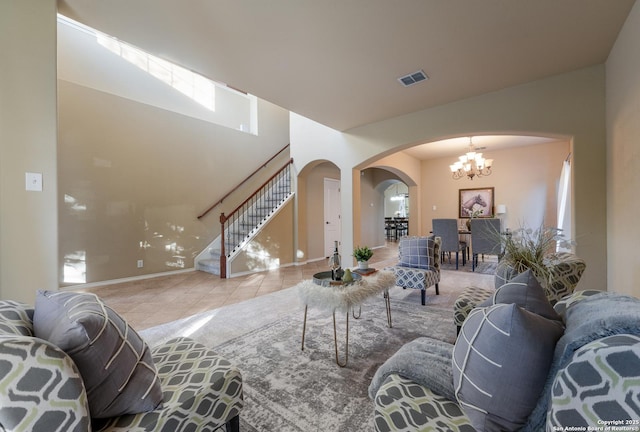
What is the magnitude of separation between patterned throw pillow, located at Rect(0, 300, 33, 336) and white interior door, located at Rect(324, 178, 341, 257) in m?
6.22

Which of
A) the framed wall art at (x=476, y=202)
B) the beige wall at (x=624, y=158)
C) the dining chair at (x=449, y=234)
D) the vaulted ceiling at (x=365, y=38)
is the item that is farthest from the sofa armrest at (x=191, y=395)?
the framed wall art at (x=476, y=202)

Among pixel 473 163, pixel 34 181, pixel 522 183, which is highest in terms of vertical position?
pixel 473 163

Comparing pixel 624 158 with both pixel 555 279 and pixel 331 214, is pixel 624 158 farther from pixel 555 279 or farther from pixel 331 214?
pixel 331 214

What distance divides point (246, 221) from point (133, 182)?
2.42 meters

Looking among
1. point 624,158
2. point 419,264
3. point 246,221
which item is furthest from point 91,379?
point 246,221

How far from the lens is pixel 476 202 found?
7355mm

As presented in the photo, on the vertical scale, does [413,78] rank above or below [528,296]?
above

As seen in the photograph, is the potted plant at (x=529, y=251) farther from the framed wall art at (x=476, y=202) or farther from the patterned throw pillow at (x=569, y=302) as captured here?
the framed wall art at (x=476, y=202)

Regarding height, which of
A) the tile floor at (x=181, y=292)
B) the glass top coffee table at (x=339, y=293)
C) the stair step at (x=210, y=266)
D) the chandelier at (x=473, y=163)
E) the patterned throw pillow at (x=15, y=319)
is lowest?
the tile floor at (x=181, y=292)

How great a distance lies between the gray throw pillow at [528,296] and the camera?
1.05 meters

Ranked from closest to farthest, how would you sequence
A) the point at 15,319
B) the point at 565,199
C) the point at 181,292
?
the point at 15,319
the point at 181,292
the point at 565,199

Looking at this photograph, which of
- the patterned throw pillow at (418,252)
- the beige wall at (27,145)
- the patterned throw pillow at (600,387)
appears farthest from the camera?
the patterned throw pillow at (418,252)

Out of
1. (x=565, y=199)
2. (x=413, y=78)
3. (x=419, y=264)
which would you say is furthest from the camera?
(x=565, y=199)

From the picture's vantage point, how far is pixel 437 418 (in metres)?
0.97
